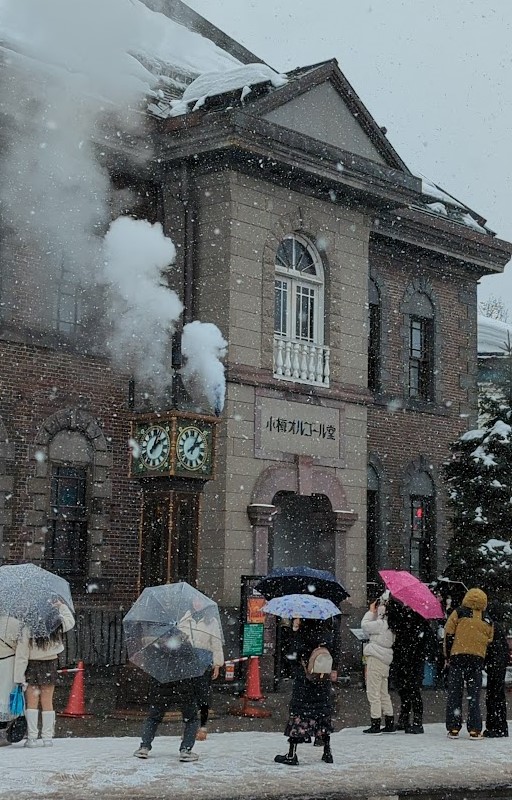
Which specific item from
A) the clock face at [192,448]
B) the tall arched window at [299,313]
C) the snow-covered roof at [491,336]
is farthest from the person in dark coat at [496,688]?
the snow-covered roof at [491,336]

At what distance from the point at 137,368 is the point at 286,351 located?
2.43 meters

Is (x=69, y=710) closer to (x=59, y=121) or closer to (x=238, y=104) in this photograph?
(x=59, y=121)

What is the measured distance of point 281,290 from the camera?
19.8 metres

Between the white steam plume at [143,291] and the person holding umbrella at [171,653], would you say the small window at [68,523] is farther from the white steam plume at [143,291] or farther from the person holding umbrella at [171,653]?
the person holding umbrella at [171,653]

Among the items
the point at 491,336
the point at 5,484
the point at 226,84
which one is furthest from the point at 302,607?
the point at 491,336

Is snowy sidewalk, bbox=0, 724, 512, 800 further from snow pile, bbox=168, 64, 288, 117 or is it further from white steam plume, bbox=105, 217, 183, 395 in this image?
snow pile, bbox=168, 64, 288, 117

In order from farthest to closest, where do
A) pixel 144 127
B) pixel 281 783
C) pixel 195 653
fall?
pixel 144 127 < pixel 195 653 < pixel 281 783

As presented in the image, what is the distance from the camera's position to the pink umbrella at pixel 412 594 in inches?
517

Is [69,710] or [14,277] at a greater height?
[14,277]

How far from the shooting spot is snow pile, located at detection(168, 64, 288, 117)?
19016mm

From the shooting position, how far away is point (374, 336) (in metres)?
23.2

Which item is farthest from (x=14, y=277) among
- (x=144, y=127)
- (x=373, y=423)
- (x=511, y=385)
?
(x=511, y=385)

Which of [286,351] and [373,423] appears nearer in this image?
[286,351]

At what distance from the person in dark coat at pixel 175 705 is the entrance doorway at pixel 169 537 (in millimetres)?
3278
